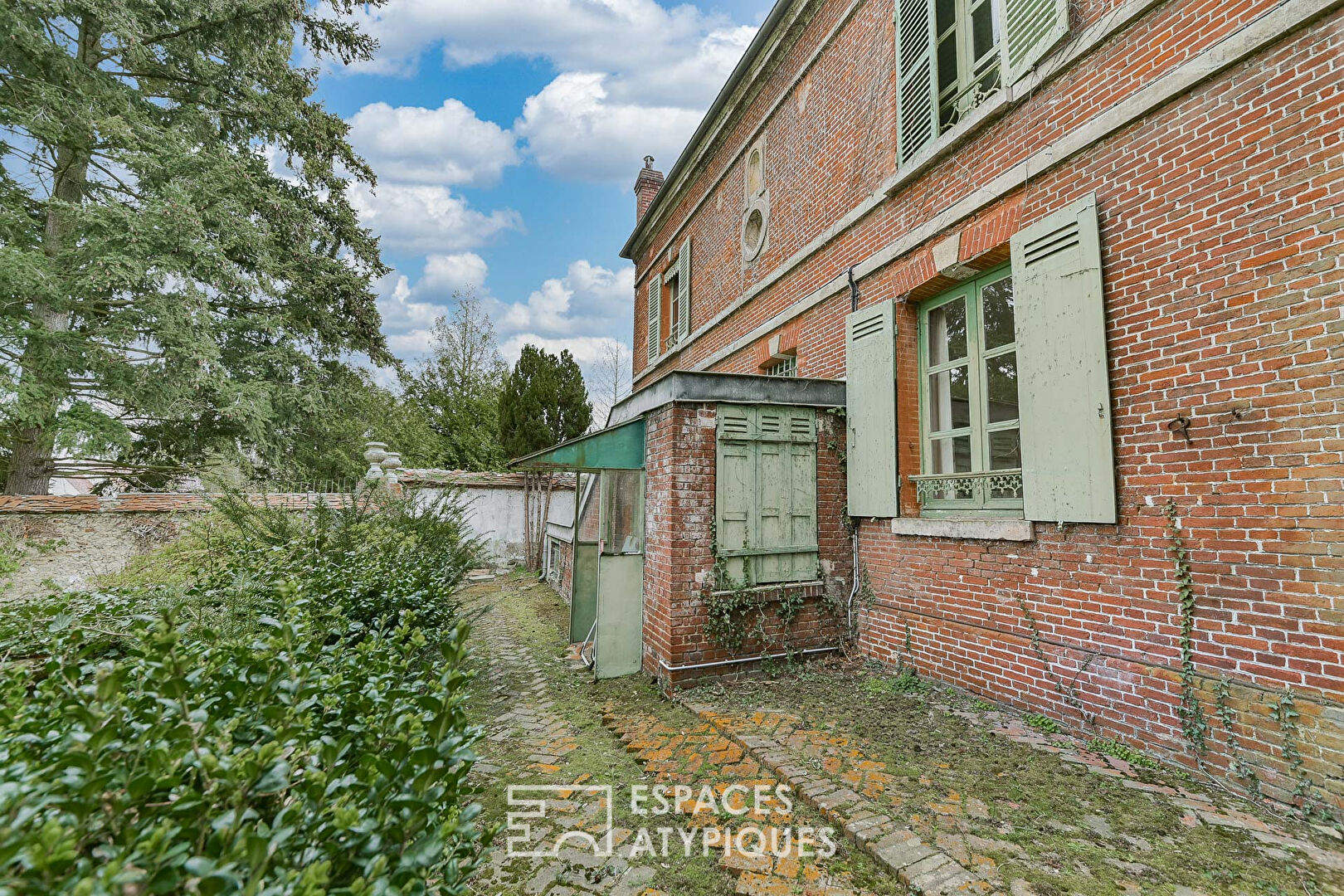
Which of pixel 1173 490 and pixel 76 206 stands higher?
pixel 76 206

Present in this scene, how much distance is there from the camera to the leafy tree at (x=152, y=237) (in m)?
9.48

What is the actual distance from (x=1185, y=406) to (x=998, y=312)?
1.75m

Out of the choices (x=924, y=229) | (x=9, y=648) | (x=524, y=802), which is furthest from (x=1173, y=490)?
(x=9, y=648)

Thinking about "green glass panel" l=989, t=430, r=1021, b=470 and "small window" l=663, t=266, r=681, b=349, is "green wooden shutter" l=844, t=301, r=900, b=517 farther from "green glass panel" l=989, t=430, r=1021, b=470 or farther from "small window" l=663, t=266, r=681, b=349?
"small window" l=663, t=266, r=681, b=349

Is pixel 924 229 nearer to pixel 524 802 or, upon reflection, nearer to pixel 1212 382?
pixel 1212 382

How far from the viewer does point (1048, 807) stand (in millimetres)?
2900

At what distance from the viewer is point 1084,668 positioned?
148 inches

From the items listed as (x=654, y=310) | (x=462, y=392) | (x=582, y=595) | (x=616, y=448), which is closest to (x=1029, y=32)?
(x=616, y=448)

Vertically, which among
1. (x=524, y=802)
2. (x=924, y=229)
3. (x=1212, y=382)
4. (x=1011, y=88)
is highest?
(x=1011, y=88)

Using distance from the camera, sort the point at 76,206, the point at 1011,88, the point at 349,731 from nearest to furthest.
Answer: the point at 349,731 < the point at 1011,88 < the point at 76,206

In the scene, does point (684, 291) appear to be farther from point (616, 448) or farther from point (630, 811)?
point (630, 811)

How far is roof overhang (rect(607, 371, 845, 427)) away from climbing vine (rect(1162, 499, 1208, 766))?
9.88 ft

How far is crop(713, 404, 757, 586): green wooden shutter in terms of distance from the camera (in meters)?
5.23

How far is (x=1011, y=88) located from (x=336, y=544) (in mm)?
6635
